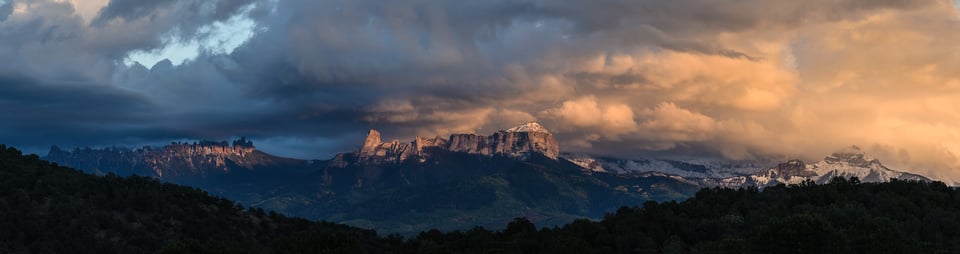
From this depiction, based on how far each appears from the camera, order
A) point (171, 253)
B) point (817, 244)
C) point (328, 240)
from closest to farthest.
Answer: point (171, 253) < point (817, 244) < point (328, 240)

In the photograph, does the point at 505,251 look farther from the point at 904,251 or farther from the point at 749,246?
the point at 904,251

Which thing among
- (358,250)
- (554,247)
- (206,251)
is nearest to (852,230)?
(554,247)

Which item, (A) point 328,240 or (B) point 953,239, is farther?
(B) point 953,239

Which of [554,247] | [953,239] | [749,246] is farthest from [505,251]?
[953,239]

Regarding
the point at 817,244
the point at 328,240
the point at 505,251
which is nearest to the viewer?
the point at 817,244

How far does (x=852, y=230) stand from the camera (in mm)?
171125

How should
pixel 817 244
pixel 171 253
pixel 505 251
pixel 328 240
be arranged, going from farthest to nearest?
pixel 505 251
pixel 328 240
pixel 817 244
pixel 171 253

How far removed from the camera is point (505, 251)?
187375 millimetres

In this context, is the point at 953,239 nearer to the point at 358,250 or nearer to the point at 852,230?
the point at 852,230

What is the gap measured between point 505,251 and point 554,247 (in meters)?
12.4

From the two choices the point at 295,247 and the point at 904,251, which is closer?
the point at 904,251

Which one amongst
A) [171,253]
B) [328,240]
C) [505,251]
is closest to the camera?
[171,253]

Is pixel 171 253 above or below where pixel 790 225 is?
below

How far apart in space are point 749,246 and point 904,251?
2476 centimetres
